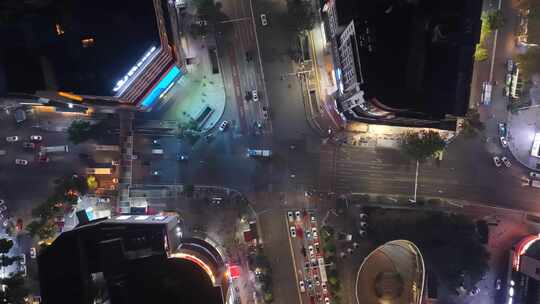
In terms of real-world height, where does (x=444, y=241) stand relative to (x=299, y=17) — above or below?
below

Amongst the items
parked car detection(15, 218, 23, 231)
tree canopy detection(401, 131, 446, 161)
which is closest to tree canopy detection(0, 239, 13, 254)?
parked car detection(15, 218, 23, 231)

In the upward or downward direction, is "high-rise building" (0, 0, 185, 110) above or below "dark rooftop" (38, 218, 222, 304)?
above

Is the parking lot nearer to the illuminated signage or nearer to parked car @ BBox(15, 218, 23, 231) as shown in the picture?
parked car @ BBox(15, 218, 23, 231)

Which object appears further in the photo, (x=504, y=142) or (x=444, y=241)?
(x=504, y=142)

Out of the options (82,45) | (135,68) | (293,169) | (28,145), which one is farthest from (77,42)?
(293,169)

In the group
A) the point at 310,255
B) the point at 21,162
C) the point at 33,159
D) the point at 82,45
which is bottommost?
the point at 310,255

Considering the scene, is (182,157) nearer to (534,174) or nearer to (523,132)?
(523,132)

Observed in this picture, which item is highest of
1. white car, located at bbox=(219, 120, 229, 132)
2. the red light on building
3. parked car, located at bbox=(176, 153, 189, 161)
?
white car, located at bbox=(219, 120, 229, 132)

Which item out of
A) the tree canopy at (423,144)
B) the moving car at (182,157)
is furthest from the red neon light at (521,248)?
the moving car at (182,157)


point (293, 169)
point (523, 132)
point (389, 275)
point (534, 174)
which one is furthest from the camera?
point (389, 275)
